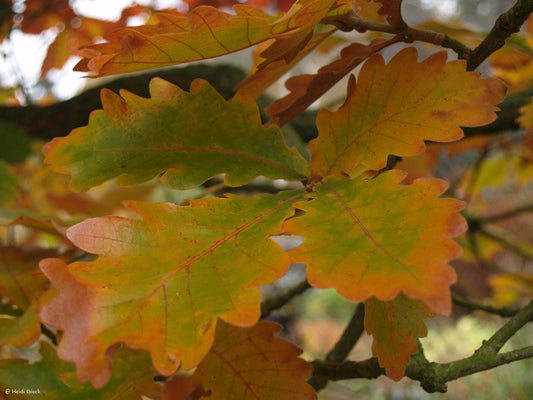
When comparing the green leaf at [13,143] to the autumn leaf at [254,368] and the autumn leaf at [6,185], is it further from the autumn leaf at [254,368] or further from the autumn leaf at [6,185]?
the autumn leaf at [254,368]

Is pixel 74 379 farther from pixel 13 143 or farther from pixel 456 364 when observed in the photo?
pixel 13 143

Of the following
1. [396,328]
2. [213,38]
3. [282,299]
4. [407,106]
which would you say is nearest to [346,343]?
[282,299]

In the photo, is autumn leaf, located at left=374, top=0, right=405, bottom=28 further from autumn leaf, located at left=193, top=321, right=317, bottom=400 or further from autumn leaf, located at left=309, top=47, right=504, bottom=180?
autumn leaf, located at left=193, top=321, right=317, bottom=400

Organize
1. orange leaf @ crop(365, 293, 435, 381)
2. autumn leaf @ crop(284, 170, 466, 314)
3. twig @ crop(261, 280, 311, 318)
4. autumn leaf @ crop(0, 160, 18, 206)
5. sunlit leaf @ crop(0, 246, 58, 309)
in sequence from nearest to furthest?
autumn leaf @ crop(284, 170, 466, 314)
orange leaf @ crop(365, 293, 435, 381)
sunlit leaf @ crop(0, 246, 58, 309)
twig @ crop(261, 280, 311, 318)
autumn leaf @ crop(0, 160, 18, 206)

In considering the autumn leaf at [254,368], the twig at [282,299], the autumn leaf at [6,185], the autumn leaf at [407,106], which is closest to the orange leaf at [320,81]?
the autumn leaf at [407,106]

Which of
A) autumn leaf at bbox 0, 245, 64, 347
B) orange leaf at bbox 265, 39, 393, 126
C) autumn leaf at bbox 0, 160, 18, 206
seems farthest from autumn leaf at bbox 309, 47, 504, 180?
autumn leaf at bbox 0, 160, 18, 206

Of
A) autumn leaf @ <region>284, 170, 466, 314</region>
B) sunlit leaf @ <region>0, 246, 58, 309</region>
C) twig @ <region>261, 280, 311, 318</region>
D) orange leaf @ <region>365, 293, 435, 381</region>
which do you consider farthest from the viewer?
twig @ <region>261, 280, 311, 318</region>
